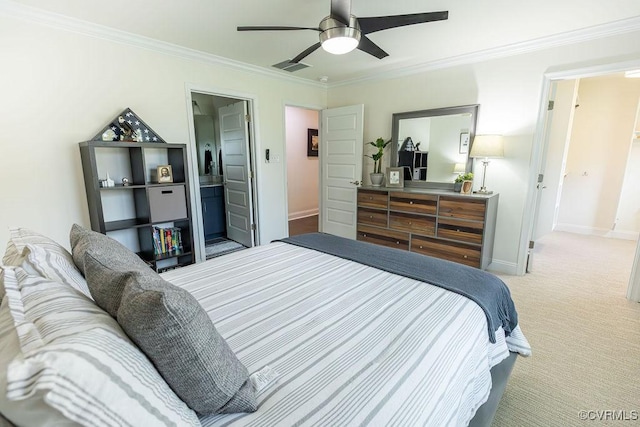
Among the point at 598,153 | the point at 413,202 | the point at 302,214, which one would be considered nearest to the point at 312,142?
the point at 302,214

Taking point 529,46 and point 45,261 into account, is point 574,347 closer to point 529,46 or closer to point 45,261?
point 529,46

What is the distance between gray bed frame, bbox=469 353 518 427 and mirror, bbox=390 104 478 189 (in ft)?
7.76

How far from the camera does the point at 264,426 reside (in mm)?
752

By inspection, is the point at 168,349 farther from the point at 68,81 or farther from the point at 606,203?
the point at 606,203

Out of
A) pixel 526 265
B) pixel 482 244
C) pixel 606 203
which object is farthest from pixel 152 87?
pixel 606 203

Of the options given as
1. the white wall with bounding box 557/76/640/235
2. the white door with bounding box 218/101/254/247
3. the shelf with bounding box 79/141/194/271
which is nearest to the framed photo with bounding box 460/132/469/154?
the white door with bounding box 218/101/254/247

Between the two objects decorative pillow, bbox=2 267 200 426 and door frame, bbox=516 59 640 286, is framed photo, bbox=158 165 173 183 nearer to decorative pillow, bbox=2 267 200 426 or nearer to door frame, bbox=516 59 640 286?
decorative pillow, bbox=2 267 200 426

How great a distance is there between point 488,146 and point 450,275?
2105 millimetres

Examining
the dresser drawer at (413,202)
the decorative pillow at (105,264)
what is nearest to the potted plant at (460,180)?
the dresser drawer at (413,202)

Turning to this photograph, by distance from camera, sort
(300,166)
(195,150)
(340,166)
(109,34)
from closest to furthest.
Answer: (109,34) → (195,150) → (340,166) → (300,166)

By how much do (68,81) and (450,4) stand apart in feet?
10.5

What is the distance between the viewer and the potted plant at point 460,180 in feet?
10.9

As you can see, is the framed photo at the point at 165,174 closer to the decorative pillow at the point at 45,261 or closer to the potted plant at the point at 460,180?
the decorative pillow at the point at 45,261

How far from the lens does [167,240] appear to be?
314 centimetres
